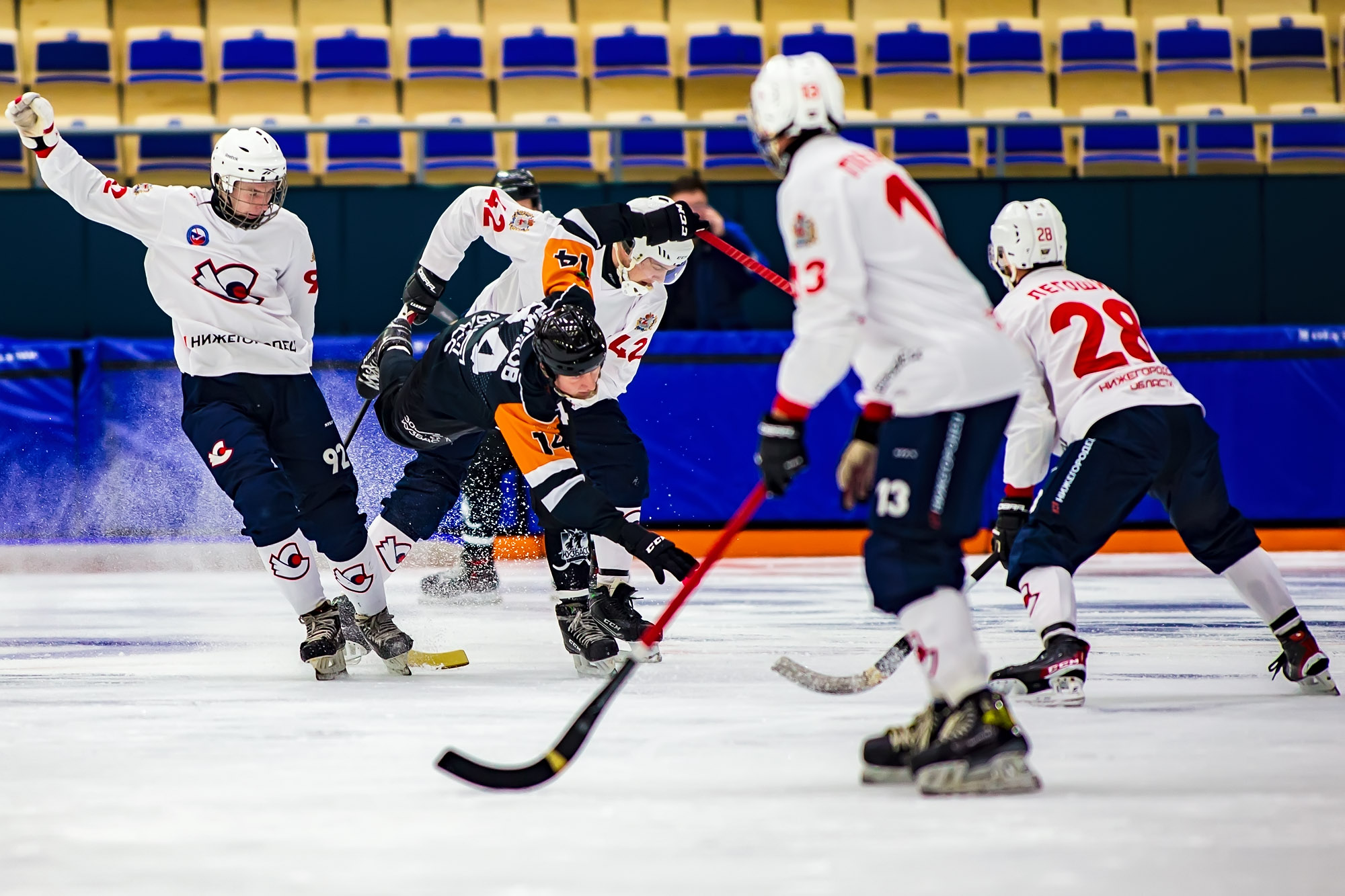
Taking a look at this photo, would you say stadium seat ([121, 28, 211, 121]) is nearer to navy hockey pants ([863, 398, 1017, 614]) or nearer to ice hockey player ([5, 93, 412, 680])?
ice hockey player ([5, 93, 412, 680])

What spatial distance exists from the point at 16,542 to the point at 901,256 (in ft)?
22.2

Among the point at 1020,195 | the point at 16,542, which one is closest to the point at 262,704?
the point at 16,542

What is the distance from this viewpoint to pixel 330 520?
16.3 feet

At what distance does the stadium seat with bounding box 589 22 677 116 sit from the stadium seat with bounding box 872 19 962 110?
1641 mm

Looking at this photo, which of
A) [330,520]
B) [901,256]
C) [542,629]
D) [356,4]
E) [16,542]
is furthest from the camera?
[356,4]

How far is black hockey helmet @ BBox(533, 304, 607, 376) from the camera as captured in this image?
4.56m

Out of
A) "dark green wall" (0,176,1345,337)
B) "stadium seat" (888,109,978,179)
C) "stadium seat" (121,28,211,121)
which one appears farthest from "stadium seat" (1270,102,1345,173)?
"stadium seat" (121,28,211,121)

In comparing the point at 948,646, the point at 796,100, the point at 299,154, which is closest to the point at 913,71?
the point at 299,154

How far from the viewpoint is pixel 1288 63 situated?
12.3 meters

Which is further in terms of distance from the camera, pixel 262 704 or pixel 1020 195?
pixel 1020 195

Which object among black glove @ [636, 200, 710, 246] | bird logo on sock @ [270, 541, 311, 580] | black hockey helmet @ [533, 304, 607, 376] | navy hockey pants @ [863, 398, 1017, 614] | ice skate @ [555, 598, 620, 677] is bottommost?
ice skate @ [555, 598, 620, 677]

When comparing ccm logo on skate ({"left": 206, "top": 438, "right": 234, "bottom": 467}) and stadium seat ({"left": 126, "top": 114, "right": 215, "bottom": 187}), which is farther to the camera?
stadium seat ({"left": 126, "top": 114, "right": 215, "bottom": 187})

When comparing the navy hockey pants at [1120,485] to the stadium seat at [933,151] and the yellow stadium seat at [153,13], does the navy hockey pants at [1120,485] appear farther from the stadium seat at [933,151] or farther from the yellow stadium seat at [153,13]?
the yellow stadium seat at [153,13]

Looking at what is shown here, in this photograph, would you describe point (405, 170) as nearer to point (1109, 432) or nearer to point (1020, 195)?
point (1020, 195)
